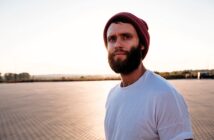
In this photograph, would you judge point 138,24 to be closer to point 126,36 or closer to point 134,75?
point 126,36

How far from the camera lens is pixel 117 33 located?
187 cm

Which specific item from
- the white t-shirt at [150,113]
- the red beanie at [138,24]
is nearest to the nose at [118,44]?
the red beanie at [138,24]

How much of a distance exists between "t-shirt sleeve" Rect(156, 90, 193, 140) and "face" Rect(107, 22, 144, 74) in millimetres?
364

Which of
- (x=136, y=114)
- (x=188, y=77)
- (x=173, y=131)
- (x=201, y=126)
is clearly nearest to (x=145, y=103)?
(x=136, y=114)

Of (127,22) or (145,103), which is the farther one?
(127,22)

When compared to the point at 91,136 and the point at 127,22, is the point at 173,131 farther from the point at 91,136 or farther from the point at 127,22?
the point at 91,136

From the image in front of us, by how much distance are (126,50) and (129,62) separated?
0.26 ft

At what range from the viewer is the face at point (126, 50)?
184 cm

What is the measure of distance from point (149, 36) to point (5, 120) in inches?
388

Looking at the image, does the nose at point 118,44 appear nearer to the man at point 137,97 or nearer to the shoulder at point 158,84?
the man at point 137,97

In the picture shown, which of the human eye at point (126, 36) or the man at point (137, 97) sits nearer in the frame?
the man at point (137, 97)

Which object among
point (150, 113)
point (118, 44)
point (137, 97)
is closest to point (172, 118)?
point (150, 113)

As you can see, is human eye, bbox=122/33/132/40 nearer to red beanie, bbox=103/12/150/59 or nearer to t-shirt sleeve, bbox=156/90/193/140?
red beanie, bbox=103/12/150/59

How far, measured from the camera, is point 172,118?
1521mm
